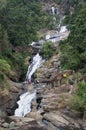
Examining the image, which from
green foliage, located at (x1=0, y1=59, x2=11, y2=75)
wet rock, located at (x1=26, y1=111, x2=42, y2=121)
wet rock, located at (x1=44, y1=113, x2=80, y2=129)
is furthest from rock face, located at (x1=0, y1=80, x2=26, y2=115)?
wet rock, located at (x1=44, y1=113, x2=80, y2=129)

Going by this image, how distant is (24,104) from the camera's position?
162 feet

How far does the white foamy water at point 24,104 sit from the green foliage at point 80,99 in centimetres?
789

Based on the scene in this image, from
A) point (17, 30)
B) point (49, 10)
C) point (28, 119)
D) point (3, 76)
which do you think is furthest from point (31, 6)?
point (28, 119)

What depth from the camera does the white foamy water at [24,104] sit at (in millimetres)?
47281

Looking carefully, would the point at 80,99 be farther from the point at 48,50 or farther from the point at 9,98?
the point at 48,50

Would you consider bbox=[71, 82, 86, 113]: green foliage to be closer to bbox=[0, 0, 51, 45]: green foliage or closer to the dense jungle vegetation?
the dense jungle vegetation

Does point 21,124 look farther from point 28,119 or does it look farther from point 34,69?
point 34,69

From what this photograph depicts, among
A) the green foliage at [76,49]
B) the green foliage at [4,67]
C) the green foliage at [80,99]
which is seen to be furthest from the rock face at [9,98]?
the green foliage at [80,99]

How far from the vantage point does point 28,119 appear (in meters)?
41.0

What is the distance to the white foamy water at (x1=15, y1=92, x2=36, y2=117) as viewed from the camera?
47.3 meters

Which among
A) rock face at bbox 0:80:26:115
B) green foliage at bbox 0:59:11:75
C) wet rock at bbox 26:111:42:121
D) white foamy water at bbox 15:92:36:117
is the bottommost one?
white foamy water at bbox 15:92:36:117

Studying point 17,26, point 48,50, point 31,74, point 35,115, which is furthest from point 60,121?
point 17,26

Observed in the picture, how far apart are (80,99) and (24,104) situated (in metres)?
10.8

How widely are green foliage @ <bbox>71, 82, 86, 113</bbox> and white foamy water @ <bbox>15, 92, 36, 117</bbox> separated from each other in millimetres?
7886
